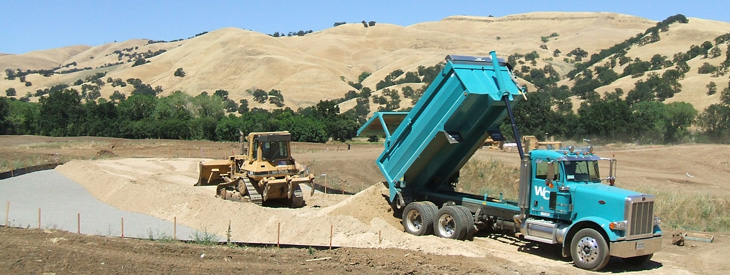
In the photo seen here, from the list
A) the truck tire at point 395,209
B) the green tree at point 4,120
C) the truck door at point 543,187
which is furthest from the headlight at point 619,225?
the green tree at point 4,120

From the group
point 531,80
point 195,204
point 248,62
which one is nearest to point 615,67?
point 531,80

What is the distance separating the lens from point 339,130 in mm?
64062

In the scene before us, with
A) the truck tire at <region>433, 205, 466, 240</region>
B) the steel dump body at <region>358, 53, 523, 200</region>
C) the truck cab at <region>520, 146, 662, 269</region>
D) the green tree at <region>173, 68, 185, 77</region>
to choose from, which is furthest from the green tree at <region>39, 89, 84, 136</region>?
the green tree at <region>173, 68, 185, 77</region>

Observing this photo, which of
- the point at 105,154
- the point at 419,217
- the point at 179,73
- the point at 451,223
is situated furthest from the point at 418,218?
the point at 179,73

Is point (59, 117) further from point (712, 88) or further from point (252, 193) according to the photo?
point (712, 88)

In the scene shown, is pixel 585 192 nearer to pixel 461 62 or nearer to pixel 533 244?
pixel 533 244

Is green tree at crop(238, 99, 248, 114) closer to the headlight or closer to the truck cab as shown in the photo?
the truck cab

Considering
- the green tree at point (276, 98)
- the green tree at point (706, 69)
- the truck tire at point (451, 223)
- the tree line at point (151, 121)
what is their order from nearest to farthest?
the truck tire at point (451, 223) → the tree line at point (151, 121) → the green tree at point (706, 69) → the green tree at point (276, 98)

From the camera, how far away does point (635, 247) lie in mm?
13031

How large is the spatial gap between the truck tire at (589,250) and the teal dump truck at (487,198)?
2 cm

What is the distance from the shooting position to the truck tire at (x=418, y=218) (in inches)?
628

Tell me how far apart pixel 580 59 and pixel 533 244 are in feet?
465

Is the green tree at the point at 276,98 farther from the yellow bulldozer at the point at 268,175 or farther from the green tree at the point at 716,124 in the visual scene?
the yellow bulldozer at the point at 268,175

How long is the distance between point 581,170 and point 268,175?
1095 cm
